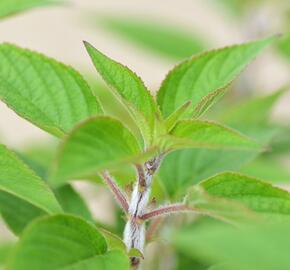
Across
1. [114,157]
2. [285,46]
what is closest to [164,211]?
[114,157]

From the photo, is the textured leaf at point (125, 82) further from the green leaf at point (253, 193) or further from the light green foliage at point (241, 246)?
the light green foliage at point (241, 246)

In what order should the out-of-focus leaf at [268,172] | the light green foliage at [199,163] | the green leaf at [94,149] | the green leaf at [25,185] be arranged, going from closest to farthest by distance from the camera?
the green leaf at [94,149] < the green leaf at [25,185] < the light green foliage at [199,163] < the out-of-focus leaf at [268,172]

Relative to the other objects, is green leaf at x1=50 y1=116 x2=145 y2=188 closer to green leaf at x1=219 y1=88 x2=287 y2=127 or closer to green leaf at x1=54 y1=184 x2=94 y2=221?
green leaf at x1=54 y1=184 x2=94 y2=221

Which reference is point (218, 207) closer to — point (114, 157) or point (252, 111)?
point (114, 157)

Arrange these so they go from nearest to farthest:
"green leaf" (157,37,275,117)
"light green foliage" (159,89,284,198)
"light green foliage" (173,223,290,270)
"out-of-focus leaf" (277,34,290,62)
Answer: "light green foliage" (173,223,290,270) → "green leaf" (157,37,275,117) → "light green foliage" (159,89,284,198) → "out-of-focus leaf" (277,34,290,62)

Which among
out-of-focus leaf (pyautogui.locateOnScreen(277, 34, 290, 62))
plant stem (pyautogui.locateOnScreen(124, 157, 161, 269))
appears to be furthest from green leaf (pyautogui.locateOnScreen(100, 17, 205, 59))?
plant stem (pyautogui.locateOnScreen(124, 157, 161, 269))

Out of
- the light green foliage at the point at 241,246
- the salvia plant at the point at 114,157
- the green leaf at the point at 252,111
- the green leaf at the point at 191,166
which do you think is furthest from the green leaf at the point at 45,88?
the green leaf at the point at 252,111

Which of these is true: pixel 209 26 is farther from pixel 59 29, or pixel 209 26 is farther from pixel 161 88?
pixel 161 88

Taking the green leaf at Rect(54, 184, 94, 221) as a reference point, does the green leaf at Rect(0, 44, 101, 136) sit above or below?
above
